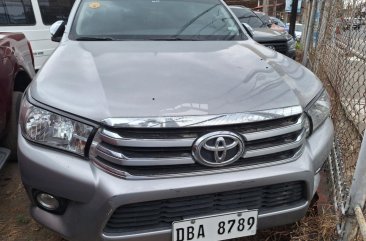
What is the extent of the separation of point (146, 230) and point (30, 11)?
20.5 feet

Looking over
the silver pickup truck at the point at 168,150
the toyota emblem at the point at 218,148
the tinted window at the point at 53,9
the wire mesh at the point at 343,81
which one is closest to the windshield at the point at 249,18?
the wire mesh at the point at 343,81

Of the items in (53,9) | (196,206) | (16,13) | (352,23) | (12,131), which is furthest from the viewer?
(53,9)

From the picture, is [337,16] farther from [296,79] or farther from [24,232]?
[24,232]

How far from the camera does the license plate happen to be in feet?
5.67

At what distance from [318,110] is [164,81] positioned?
88 centimetres

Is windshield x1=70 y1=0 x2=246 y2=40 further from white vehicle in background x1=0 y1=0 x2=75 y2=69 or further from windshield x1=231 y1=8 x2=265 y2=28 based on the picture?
windshield x1=231 y1=8 x2=265 y2=28

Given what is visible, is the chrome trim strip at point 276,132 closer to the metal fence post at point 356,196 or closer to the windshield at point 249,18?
the metal fence post at point 356,196

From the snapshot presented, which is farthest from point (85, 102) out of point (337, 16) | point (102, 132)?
point (337, 16)

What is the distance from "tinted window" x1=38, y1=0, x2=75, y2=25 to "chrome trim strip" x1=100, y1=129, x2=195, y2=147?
242 inches

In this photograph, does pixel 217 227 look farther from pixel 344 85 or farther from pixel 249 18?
pixel 249 18

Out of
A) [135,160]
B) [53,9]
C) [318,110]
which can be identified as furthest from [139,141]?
[53,9]

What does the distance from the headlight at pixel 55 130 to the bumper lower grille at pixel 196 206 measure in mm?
361

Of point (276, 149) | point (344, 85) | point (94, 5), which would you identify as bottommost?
point (344, 85)

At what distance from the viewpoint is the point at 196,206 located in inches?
69.1
